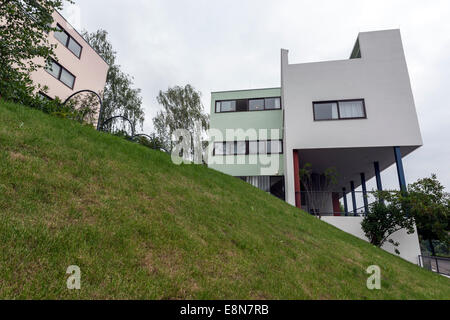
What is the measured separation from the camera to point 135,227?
3.09m

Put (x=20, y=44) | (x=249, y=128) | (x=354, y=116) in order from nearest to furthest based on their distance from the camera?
(x=20, y=44)
(x=354, y=116)
(x=249, y=128)

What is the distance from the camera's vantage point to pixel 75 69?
17.7 metres

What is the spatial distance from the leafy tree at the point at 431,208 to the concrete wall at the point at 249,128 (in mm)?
6877

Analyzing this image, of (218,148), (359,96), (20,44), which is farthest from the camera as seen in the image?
(218,148)

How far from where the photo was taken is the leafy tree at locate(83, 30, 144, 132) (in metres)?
24.2

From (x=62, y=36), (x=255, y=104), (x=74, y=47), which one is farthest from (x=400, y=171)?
(x=74, y=47)

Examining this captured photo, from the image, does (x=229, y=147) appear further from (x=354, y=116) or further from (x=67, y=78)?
(x=67, y=78)

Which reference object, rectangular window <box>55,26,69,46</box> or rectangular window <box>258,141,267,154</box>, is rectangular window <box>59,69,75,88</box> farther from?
rectangular window <box>258,141,267,154</box>

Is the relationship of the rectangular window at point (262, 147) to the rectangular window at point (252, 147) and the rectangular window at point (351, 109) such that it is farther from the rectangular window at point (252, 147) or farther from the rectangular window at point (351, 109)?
the rectangular window at point (351, 109)

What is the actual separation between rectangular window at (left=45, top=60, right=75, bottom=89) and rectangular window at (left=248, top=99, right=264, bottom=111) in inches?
538

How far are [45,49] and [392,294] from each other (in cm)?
1178

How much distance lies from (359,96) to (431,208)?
611 cm
